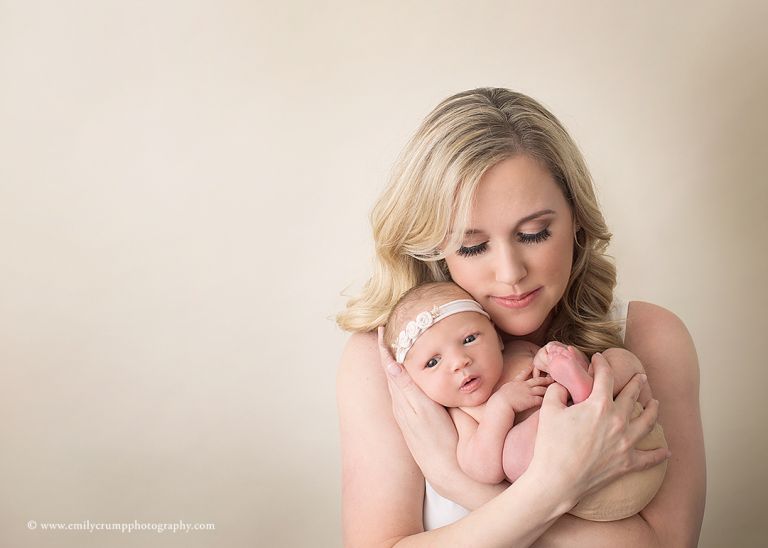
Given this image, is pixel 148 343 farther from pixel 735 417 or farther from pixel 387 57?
pixel 735 417

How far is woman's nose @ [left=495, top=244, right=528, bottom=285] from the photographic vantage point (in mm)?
2342

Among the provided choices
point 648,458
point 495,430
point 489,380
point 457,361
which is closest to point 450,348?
point 457,361

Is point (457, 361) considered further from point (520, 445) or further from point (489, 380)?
point (520, 445)

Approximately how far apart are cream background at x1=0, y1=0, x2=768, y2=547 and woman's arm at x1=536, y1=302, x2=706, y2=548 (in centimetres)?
84

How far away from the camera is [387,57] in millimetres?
3396

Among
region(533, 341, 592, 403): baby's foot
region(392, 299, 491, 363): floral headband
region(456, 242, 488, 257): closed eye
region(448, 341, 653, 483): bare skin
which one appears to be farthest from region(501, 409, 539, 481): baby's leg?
region(456, 242, 488, 257): closed eye

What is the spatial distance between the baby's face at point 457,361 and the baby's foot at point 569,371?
0.18m

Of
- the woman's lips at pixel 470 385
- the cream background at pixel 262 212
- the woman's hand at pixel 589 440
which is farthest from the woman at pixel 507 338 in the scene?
the cream background at pixel 262 212

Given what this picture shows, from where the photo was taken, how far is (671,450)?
2436mm

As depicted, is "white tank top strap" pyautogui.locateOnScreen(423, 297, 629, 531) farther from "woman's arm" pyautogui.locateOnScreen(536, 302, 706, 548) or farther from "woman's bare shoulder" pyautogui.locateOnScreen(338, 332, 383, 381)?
"woman's bare shoulder" pyautogui.locateOnScreen(338, 332, 383, 381)

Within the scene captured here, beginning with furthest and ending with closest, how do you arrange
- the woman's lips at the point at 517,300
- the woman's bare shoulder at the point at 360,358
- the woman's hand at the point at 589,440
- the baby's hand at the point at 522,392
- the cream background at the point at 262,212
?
1. the cream background at the point at 262,212
2. the woman's bare shoulder at the point at 360,358
3. the woman's lips at the point at 517,300
4. the baby's hand at the point at 522,392
5. the woman's hand at the point at 589,440

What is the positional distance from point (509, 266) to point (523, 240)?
11cm

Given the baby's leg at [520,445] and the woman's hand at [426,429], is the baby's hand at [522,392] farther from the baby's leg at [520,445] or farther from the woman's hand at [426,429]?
the woman's hand at [426,429]

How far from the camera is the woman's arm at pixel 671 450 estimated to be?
2184 millimetres
